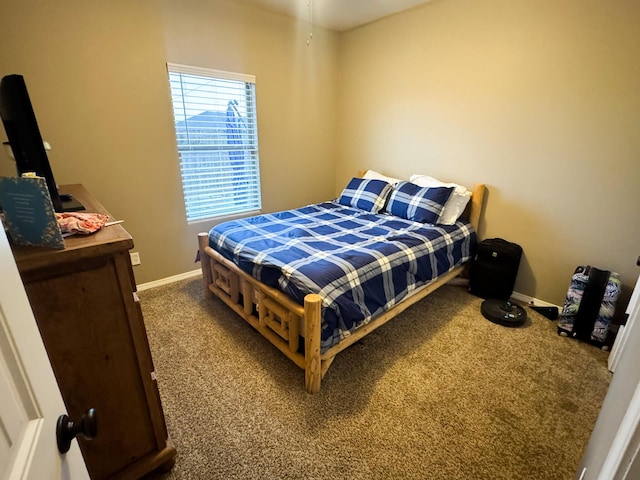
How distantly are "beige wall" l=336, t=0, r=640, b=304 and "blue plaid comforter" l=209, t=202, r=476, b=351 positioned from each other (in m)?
0.65

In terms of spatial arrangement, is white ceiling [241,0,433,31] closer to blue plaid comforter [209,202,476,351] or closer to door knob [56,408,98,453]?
blue plaid comforter [209,202,476,351]

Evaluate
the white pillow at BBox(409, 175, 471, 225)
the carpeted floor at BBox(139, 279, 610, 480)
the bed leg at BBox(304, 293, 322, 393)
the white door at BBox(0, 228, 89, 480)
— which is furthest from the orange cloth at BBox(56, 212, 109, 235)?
the white pillow at BBox(409, 175, 471, 225)

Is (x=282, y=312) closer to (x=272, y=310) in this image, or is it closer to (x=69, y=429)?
(x=272, y=310)

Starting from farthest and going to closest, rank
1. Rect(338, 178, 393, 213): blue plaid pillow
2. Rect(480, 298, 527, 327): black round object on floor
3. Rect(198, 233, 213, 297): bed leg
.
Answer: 1. Rect(338, 178, 393, 213): blue plaid pillow
2. Rect(198, 233, 213, 297): bed leg
3. Rect(480, 298, 527, 327): black round object on floor

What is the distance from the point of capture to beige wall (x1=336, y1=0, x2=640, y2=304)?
214cm

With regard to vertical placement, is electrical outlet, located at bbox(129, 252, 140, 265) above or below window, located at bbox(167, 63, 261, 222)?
below

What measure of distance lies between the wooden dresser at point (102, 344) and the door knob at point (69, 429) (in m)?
0.50

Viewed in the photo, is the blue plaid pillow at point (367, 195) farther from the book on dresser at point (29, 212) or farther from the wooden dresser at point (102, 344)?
the book on dresser at point (29, 212)

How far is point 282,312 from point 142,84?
2.26 meters

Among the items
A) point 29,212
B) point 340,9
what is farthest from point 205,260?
point 340,9

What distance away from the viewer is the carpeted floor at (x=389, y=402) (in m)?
1.41

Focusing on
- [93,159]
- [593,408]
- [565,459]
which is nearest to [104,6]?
[93,159]

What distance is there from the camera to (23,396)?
49 cm

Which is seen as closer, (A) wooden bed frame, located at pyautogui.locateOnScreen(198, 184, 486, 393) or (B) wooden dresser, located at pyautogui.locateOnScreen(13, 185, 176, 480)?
(B) wooden dresser, located at pyautogui.locateOnScreen(13, 185, 176, 480)
